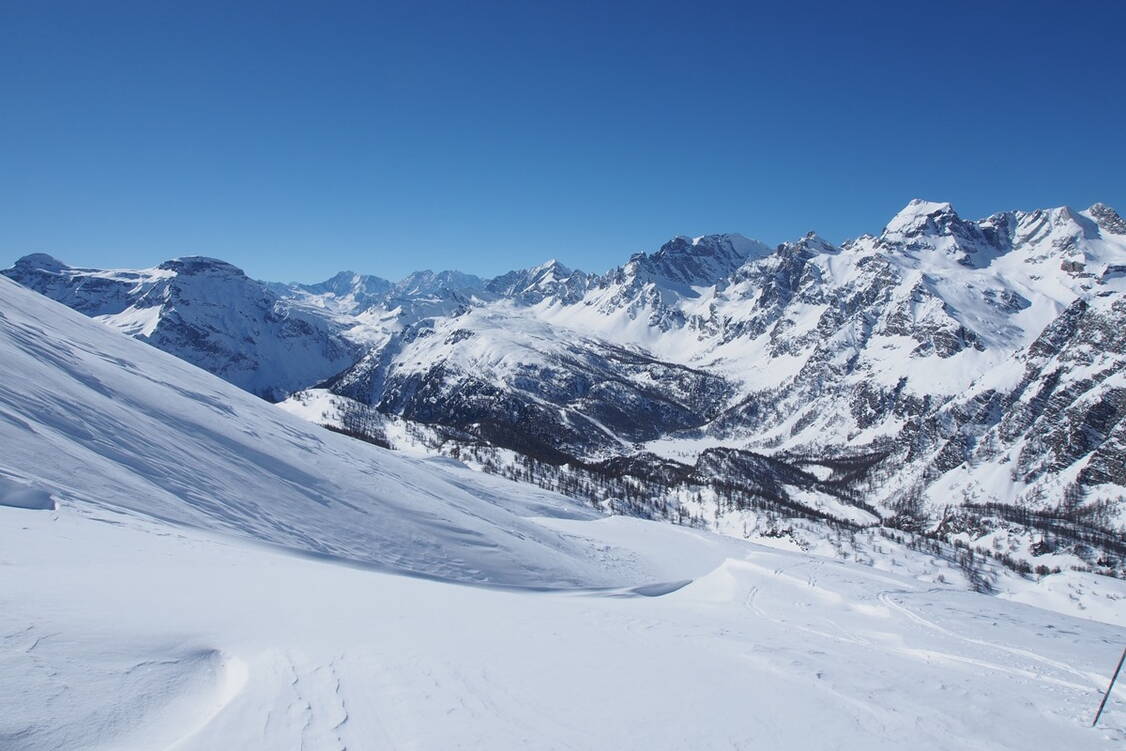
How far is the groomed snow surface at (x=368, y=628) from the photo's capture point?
9.12m

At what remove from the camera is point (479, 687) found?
37.4ft

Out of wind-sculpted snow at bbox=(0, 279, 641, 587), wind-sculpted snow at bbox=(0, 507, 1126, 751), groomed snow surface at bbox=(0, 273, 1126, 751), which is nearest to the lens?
wind-sculpted snow at bbox=(0, 507, 1126, 751)

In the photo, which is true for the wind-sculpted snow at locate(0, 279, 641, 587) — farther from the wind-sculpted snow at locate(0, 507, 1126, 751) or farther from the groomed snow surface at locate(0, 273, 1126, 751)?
the wind-sculpted snow at locate(0, 507, 1126, 751)

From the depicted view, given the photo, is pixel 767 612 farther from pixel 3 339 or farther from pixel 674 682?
pixel 3 339

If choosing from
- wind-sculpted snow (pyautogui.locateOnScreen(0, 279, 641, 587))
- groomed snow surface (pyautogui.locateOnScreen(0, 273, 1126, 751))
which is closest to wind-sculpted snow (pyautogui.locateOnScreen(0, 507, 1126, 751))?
groomed snow surface (pyautogui.locateOnScreen(0, 273, 1126, 751))

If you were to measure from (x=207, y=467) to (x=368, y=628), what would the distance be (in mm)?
16876

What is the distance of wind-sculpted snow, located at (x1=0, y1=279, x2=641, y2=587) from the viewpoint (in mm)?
20719

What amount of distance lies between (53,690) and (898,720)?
51.9 feet

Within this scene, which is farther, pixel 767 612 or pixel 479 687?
pixel 767 612

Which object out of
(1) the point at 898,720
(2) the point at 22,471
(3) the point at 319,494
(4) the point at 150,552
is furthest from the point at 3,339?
(1) the point at 898,720

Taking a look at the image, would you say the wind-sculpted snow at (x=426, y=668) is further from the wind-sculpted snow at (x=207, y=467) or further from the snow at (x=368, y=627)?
the wind-sculpted snow at (x=207, y=467)

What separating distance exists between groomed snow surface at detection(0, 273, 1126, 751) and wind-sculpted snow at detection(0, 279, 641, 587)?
16 cm

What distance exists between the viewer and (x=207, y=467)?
2612 centimetres

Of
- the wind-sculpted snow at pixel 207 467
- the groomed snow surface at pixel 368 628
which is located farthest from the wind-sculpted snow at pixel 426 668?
the wind-sculpted snow at pixel 207 467
